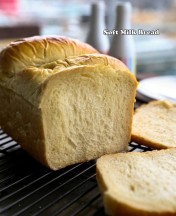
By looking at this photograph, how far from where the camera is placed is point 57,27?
14.1ft

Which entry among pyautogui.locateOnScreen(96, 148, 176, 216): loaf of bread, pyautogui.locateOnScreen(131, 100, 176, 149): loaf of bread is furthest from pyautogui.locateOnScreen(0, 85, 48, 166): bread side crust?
pyautogui.locateOnScreen(131, 100, 176, 149): loaf of bread

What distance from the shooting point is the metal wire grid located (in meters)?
0.88

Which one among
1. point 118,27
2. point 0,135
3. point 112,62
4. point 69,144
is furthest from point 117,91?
point 118,27

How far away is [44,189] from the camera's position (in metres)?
1.00

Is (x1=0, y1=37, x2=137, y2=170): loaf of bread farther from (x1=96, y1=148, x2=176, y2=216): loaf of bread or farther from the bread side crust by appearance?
(x1=96, y1=148, x2=176, y2=216): loaf of bread

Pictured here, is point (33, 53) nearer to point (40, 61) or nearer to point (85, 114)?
point (40, 61)

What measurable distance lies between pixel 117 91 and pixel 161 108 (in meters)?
0.45

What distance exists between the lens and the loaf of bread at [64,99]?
1.05 meters

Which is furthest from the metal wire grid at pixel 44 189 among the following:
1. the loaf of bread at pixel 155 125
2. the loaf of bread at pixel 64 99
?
the loaf of bread at pixel 155 125

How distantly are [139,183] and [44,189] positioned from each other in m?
0.28

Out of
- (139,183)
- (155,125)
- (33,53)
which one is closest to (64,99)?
(33,53)

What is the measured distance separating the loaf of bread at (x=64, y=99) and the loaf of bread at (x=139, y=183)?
133mm

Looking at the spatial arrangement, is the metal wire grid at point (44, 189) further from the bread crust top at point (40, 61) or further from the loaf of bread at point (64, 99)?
the bread crust top at point (40, 61)

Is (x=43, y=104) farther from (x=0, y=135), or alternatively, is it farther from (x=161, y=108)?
Answer: (x=161, y=108)
